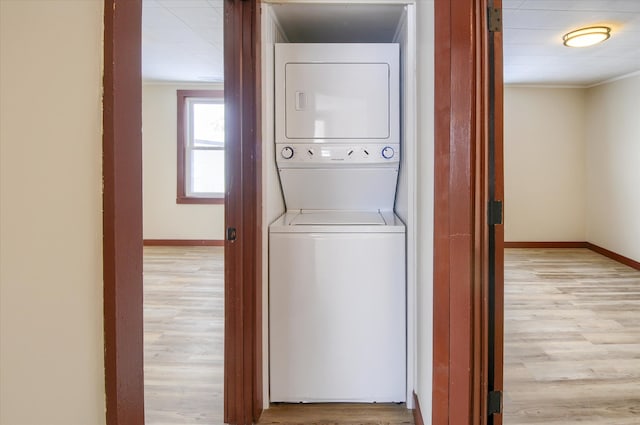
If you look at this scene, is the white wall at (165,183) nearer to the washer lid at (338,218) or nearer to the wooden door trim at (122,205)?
the washer lid at (338,218)

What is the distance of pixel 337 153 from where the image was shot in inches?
96.7

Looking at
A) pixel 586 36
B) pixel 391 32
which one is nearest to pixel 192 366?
pixel 391 32

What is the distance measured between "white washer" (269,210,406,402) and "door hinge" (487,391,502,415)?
0.76 meters

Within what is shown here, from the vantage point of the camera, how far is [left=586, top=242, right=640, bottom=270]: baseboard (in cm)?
512

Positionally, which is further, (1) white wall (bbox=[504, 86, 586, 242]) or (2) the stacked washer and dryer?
(1) white wall (bbox=[504, 86, 586, 242])

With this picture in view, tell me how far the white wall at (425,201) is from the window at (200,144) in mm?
4609

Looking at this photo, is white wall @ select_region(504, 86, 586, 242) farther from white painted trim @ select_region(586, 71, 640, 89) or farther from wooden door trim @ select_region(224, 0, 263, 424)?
wooden door trim @ select_region(224, 0, 263, 424)

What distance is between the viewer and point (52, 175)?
70 centimetres

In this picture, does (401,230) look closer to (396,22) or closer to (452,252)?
(452,252)

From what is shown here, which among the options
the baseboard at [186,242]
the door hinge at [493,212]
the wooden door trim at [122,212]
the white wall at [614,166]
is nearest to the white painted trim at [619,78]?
the white wall at [614,166]

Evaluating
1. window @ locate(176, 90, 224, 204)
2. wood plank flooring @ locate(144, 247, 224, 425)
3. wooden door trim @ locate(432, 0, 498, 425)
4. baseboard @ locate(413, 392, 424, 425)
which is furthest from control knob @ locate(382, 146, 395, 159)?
window @ locate(176, 90, 224, 204)

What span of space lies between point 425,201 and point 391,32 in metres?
1.38

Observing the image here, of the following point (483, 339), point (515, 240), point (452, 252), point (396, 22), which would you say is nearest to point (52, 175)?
point (452, 252)

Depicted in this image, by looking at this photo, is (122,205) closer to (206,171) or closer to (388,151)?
(388,151)
